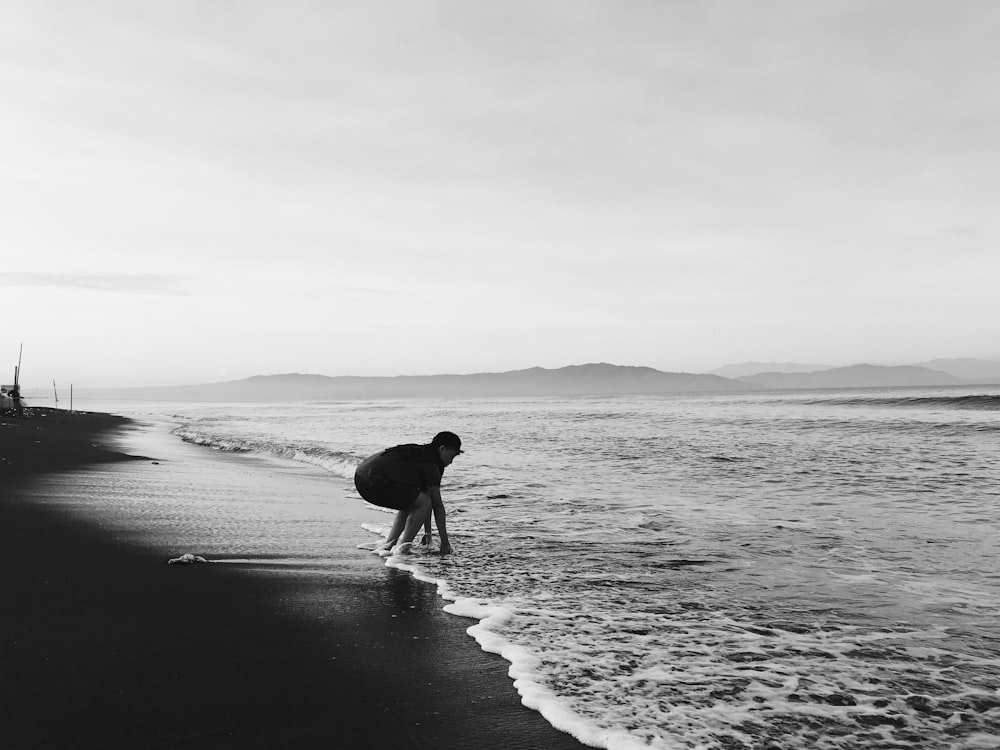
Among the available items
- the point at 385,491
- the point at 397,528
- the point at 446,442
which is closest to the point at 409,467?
the point at 385,491

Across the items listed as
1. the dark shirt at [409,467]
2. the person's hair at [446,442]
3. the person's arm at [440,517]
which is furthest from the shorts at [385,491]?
the person's hair at [446,442]

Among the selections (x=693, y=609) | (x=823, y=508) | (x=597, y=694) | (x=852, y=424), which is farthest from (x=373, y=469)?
(x=852, y=424)

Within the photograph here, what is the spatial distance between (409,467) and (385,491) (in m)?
0.36

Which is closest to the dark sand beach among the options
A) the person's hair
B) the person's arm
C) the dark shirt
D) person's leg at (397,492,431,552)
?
person's leg at (397,492,431,552)

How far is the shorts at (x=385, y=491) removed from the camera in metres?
7.27

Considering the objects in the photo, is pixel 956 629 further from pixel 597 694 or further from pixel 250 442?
pixel 250 442

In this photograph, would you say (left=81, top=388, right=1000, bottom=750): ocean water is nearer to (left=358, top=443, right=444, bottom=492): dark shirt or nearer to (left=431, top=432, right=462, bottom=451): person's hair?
(left=358, top=443, right=444, bottom=492): dark shirt

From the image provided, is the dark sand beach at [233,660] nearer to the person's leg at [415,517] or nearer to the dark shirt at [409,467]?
the person's leg at [415,517]

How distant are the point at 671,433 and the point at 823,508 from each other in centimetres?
1573

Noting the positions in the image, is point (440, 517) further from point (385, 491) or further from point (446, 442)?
point (446, 442)

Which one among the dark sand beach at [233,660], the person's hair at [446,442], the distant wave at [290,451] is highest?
the person's hair at [446,442]

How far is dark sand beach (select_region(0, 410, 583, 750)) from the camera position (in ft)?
10.5

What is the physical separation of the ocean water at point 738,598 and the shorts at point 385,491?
67 cm

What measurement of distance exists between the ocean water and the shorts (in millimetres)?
671
